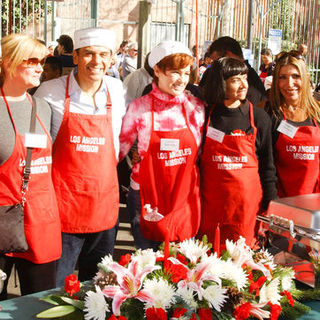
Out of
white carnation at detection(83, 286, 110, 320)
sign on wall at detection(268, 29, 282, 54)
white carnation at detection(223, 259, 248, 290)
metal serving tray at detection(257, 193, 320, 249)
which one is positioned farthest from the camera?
sign on wall at detection(268, 29, 282, 54)

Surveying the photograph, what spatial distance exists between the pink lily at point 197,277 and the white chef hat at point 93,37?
1235 millimetres

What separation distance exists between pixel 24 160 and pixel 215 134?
97 cm

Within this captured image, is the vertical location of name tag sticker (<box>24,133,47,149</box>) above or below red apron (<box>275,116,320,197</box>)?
above

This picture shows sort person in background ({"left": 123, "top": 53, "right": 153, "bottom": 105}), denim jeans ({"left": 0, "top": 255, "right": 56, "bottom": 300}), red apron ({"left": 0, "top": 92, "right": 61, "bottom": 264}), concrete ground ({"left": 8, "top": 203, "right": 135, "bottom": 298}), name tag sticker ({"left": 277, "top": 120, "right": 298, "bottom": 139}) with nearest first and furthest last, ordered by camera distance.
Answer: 1. red apron ({"left": 0, "top": 92, "right": 61, "bottom": 264})
2. denim jeans ({"left": 0, "top": 255, "right": 56, "bottom": 300})
3. name tag sticker ({"left": 277, "top": 120, "right": 298, "bottom": 139})
4. person in background ({"left": 123, "top": 53, "right": 153, "bottom": 105})
5. concrete ground ({"left": 8, "top": 203, "right": 135, "bottom": 298})

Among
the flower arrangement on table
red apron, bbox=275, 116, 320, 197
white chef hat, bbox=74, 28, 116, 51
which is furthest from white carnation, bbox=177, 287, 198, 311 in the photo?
red apron, bbox=275, 116, 320, 197

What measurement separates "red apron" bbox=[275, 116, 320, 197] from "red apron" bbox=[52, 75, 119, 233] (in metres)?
0.97

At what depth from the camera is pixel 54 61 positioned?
4.67 m

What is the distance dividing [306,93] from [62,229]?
152 centimetres

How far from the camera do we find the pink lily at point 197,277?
1.50m

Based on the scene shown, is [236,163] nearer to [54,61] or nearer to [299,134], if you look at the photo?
[299,134]

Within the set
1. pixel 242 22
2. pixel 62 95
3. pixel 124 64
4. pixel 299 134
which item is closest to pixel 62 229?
pixel 62 95

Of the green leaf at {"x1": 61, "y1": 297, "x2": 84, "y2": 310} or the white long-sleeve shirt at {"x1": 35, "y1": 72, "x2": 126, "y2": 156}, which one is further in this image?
the white long-sleeve shirt at {"x1": 35, "y1": 72, "x2": 126, "y2": 156}

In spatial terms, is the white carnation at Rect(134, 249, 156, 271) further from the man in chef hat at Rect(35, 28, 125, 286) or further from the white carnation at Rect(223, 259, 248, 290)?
the man in chef hat at Rect(35, 28, 125, 286)

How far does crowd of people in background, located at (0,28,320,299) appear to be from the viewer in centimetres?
214
